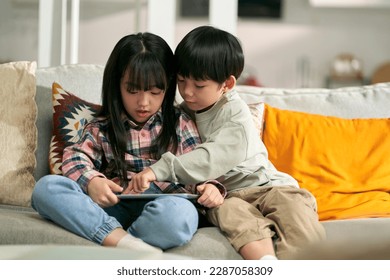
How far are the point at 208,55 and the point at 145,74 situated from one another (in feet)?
0.58

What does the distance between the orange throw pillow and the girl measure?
0.41 m

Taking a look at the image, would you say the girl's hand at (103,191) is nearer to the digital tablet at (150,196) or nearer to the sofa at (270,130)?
the digital tablet at (150,196)

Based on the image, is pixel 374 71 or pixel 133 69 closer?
pixel 133 69

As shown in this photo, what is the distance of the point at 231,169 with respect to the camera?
1751 mm

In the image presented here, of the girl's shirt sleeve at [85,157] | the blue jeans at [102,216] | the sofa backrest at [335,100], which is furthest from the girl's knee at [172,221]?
the sofa backrest at [335,100]

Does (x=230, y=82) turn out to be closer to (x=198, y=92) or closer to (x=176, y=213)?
(x=198, y=92)

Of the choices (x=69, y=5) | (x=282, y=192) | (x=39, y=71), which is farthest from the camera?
(x=69, y=5)

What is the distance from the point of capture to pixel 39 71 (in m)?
2.19

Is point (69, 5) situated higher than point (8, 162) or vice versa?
point (69, 5)

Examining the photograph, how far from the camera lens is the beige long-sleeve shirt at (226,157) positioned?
1671mm

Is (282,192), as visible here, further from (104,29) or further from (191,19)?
(191,19)

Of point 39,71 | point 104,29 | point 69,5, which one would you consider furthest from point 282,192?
point 104,29

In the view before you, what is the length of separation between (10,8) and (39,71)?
5.93 ft
